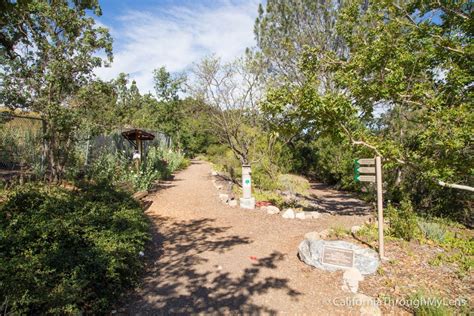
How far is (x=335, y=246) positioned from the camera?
157 inches

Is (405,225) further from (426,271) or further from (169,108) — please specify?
(169,108)

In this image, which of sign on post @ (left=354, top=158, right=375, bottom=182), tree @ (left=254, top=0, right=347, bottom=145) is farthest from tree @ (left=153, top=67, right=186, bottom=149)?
sign on post @ (left=354, top=158, right=375, bottom=182)

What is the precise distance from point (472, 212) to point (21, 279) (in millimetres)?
9030

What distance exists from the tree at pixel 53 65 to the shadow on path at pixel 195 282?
4.53 metres

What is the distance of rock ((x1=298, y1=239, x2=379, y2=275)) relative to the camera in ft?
12.2

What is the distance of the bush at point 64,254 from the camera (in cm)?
237

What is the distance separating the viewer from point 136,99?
4050 centimetres

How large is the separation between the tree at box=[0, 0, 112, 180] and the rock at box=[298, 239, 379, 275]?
660cm

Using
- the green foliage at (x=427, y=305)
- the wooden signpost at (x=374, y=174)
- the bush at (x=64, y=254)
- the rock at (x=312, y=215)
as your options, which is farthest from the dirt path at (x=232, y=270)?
the wooden signpost at (x=374, y=174)

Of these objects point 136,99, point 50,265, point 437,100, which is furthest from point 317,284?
point 136,99

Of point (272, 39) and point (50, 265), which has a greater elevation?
point (272, 39)

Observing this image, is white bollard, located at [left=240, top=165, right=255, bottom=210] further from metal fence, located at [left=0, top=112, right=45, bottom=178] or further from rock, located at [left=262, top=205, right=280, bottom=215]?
metal fence, located at [left=0, top=112, right=45, bottom=178]

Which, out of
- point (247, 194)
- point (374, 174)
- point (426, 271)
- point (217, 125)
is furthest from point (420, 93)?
point (217, 125)

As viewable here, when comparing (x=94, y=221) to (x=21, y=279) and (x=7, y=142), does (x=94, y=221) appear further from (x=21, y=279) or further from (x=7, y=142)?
(x=7, y=142)
